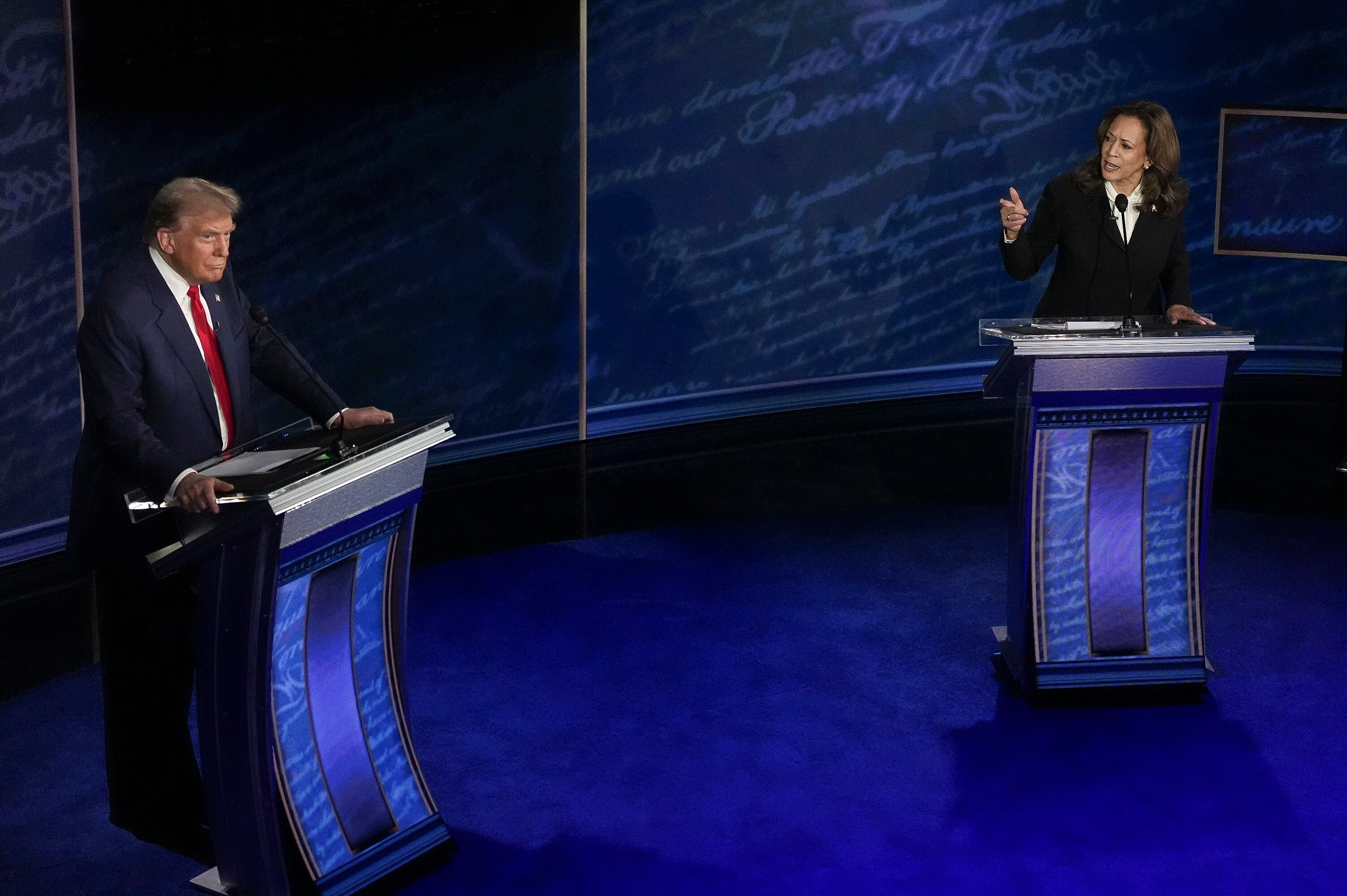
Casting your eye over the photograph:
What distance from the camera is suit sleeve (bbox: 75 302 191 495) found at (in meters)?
2.79

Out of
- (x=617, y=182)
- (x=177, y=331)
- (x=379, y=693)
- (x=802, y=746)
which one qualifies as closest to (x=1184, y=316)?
(x=802, y=746)

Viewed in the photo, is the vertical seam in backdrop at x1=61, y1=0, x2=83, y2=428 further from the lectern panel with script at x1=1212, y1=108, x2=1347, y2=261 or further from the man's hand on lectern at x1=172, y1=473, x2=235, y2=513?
the lectern panel with script at x1=1212, y1=108, x2=1347, y2=261

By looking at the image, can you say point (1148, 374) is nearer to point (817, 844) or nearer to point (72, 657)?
point (817, 844)

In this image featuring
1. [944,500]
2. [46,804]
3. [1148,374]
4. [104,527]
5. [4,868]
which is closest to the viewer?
[104,527]

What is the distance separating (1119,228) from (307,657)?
253cm

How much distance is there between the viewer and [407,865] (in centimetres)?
315

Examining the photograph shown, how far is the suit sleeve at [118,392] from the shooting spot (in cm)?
279

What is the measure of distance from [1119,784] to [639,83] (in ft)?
9.62

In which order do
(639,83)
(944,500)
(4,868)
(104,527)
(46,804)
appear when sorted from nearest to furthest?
(104,527), (4,868), (46,804), (639,83), (944,500)

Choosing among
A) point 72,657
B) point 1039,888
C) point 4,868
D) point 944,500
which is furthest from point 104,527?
point 944,500

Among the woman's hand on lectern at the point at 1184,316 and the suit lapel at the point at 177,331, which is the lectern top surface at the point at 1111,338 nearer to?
the woman's hand on lectern at the point at 1184,316

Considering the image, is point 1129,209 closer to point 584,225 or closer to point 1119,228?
point 1119,228

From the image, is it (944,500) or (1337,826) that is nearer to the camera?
(1337,826)

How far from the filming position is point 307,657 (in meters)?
2.86
